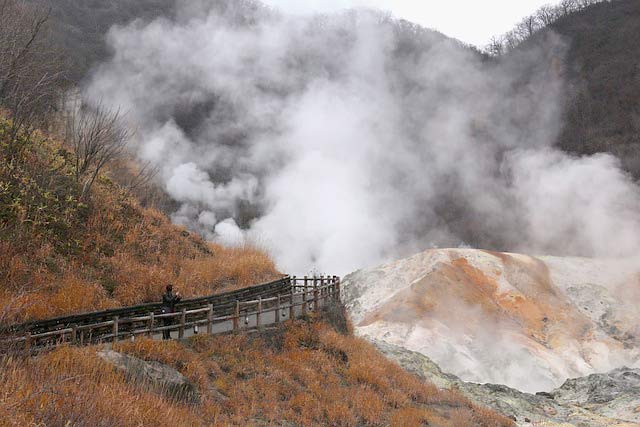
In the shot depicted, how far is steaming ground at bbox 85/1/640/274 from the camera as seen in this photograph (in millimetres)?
51750

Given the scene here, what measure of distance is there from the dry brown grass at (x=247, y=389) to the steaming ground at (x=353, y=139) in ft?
99.0

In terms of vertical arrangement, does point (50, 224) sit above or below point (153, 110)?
below

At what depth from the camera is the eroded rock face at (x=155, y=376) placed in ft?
23.7

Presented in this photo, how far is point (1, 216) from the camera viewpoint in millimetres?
10422

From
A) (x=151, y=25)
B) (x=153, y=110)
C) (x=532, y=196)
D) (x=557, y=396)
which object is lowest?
(x=557, y=396)

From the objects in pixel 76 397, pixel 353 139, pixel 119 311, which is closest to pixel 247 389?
pixel 119 311

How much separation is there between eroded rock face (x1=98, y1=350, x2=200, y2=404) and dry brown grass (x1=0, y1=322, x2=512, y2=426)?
0.74ft

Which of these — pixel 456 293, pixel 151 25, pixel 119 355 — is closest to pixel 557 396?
pixel 456 293

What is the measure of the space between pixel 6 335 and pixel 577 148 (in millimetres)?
76066

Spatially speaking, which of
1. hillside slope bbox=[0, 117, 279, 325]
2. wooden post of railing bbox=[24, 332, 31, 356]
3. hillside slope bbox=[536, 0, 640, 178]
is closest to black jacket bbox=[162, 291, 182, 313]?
hillside slope bbox=[0, 117, 279, 325]

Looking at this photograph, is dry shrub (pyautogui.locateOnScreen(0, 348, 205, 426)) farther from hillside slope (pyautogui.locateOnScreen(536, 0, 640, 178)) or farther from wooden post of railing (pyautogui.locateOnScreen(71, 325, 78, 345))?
hillside slope (pyautogui.locateOnScreen(536, 0, 640, 178))

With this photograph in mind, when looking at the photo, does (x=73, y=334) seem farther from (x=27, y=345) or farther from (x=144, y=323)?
(x=144, y=323)

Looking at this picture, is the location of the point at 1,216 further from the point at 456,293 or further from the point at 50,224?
the point at 456,293

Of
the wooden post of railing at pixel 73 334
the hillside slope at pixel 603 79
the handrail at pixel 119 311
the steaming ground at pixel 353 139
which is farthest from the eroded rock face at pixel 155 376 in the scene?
the hillside slope at pixel 603 79
